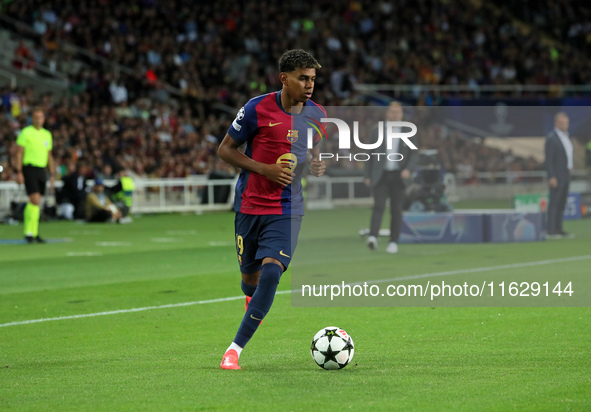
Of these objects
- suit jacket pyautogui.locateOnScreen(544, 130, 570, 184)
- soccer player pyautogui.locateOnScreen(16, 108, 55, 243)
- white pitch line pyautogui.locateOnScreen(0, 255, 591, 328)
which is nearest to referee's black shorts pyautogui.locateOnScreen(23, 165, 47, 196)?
soccer player pyautogui.locateOnScreen(16, 108, 55, 243)

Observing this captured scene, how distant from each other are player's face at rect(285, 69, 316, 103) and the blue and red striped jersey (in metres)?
0.20

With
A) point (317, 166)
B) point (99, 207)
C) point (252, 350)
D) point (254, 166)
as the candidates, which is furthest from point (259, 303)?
point (99, 207)

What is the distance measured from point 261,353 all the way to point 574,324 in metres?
2.85

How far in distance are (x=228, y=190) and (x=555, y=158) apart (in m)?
12.2

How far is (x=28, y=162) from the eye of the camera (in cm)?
1709

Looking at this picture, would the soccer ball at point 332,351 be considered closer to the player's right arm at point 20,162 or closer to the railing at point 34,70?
the player's right arm at point 20,162

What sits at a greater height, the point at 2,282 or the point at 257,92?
the point at 257,92

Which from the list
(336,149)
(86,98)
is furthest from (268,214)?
(86,98)

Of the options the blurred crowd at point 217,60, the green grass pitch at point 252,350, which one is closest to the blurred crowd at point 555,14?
the blurred crowd at point 217,60

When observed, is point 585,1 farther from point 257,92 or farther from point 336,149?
point 336,149

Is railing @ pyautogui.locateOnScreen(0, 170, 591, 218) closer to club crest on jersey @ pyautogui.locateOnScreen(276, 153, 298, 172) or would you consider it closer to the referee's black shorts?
the referee's black shorts

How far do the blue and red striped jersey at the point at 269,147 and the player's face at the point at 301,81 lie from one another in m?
0.20

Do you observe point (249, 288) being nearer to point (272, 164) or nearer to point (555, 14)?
point (272, 164)

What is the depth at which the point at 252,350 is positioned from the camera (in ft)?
23.9
